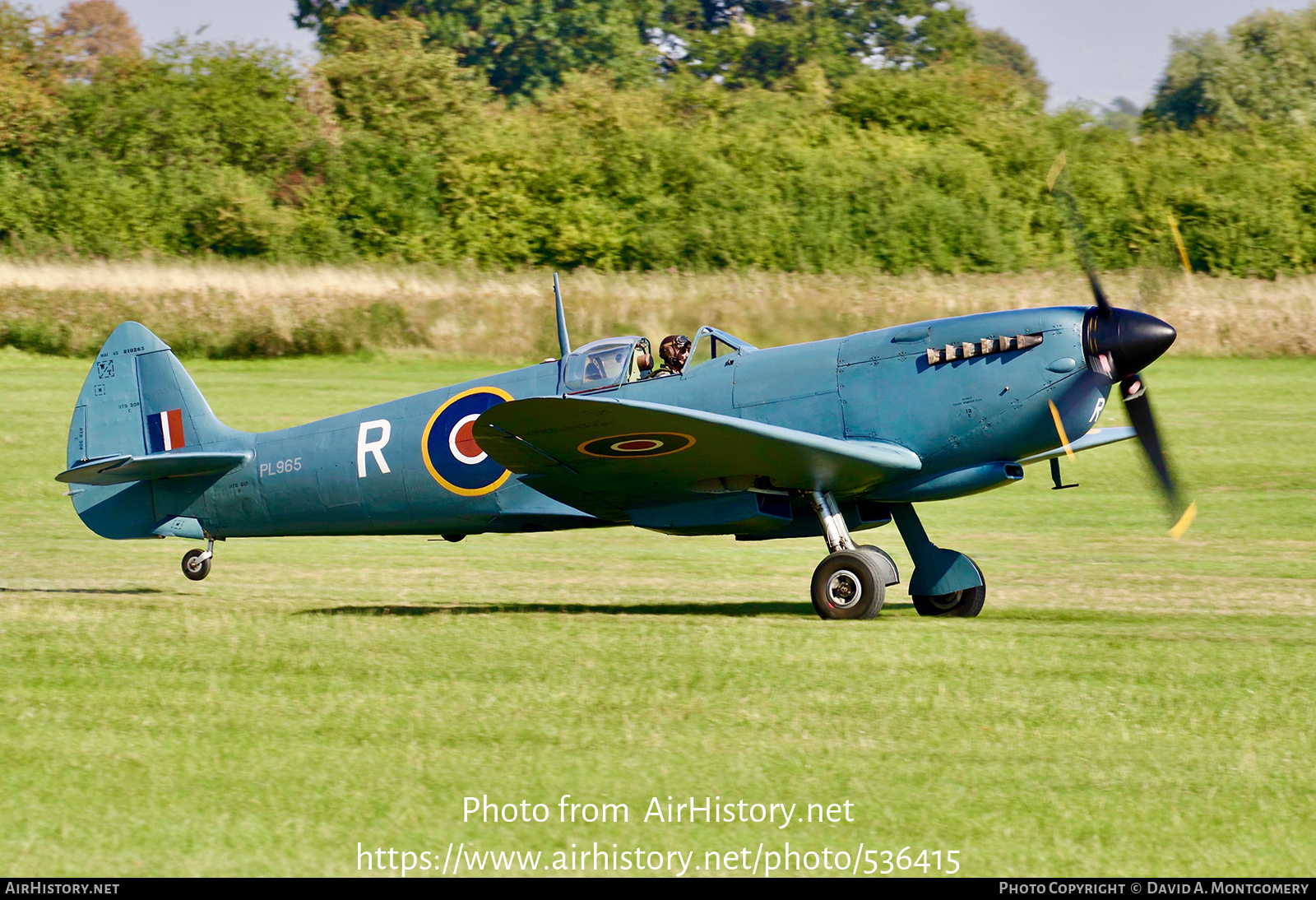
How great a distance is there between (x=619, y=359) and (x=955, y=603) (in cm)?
273

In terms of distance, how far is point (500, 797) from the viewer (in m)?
5.29

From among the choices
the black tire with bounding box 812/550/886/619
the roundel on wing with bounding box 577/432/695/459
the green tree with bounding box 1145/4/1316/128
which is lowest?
the black tire with bounding box 812/550/886/619

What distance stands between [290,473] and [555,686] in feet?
14.4

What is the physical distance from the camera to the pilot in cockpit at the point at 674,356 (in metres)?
9.92

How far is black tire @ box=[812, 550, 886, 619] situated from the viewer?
9078 mm

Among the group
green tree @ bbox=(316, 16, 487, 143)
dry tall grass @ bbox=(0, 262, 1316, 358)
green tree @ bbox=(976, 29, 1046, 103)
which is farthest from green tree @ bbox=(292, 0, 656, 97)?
green tree @ bbox=(976, 29, 1046, 103)

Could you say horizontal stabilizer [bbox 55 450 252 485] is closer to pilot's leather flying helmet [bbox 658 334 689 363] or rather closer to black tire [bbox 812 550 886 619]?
pilot's leather flying helmet [bbox 658 334 689 363]

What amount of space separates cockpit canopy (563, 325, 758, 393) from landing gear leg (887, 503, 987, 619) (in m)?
1.57

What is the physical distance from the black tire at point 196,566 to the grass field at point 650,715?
145mm

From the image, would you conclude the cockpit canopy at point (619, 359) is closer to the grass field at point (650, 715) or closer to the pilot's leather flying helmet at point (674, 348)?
the pilot's leather flying helmet at point (674, 348)

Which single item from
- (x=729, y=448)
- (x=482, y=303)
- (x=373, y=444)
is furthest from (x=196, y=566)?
(x=482, y=303)

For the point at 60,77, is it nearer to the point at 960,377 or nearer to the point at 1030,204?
the point at 1030,204

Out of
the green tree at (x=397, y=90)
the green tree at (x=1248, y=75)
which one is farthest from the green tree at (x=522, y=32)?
the green tree at (x=1248, y=75)
